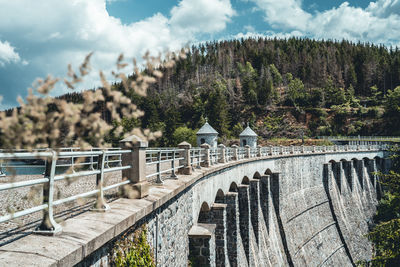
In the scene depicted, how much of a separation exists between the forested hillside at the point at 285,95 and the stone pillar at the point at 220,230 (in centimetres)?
4759

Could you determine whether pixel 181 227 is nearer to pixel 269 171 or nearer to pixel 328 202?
pixel 269 171

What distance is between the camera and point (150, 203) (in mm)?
5547

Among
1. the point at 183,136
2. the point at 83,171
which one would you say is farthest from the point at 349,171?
the point at 83,171

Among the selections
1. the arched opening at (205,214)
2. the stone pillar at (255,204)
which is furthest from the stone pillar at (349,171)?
the arched opening at (205,214)

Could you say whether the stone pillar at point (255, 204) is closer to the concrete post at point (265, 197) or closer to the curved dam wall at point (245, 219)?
the curved dam wall at point (245, 219)

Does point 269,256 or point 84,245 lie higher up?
point 84,245

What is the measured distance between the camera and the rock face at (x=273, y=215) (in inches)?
334

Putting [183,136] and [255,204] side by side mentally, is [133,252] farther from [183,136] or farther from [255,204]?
[183,136]

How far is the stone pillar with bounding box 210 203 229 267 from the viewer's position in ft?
41.2

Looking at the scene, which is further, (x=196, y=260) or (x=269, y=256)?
(x=269, y=256)

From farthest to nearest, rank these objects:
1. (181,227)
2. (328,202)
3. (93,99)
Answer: (328,202) < (181,227) < (93,99)

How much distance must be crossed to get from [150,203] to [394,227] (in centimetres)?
1466

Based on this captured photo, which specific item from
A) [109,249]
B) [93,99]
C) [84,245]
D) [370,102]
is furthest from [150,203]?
[370,102]

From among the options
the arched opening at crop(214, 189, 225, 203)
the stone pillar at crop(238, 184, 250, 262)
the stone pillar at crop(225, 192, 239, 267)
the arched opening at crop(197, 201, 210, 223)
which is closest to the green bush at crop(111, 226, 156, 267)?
the arched opening at crop(197, 201, 210, 223)
